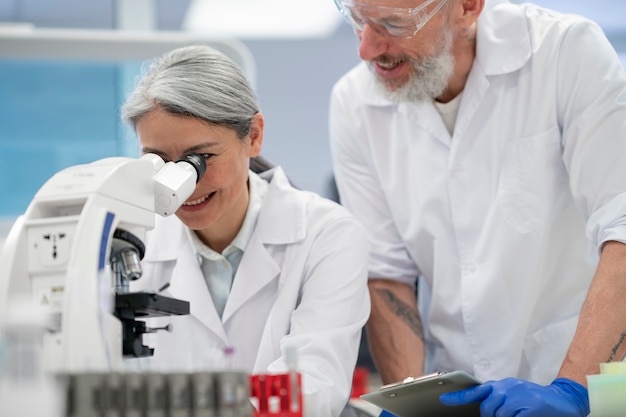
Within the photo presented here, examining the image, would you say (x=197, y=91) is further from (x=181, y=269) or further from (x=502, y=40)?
(x=502, y=40)

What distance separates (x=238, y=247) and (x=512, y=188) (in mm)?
752

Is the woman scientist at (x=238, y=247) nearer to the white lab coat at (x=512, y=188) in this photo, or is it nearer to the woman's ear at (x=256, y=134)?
the woman's ear at (x=256, y=134)

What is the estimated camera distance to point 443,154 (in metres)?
2.35

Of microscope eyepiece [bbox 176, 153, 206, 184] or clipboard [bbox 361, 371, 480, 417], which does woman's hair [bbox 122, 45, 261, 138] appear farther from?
clipboard [bbox 361, 371, 480, 417]

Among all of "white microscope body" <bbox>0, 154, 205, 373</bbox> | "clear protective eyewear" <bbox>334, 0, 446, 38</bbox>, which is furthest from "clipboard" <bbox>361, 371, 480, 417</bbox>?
"clear protective eyewear" <bbox>334, 0, 446, 38</bbox>

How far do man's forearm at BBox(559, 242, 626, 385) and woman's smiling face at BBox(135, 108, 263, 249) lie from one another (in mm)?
916

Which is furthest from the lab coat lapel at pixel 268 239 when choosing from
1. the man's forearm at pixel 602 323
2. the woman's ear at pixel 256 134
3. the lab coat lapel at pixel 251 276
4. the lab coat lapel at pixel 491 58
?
the man's forearm at pixel 602 323

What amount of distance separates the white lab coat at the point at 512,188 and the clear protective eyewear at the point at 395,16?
0.25 metres

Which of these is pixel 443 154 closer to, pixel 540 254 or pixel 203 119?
pixel 540 254

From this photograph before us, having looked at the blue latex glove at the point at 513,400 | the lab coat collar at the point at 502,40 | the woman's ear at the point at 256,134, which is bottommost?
the blue latex glove at the point at 513,400

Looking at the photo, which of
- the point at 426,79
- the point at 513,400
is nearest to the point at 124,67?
the point at 426,79

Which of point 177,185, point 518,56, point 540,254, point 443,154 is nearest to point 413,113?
point 443,154

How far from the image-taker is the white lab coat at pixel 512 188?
2152 millimetres

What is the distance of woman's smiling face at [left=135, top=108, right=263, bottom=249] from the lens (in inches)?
79.1
